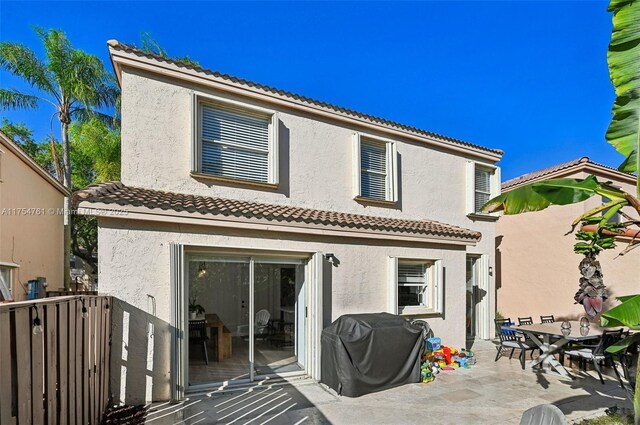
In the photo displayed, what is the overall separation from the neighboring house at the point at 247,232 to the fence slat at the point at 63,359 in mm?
2518

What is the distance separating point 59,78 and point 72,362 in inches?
822

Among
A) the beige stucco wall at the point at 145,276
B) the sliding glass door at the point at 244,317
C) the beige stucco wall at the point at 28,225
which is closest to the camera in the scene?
the beige stucco wall at the point at 145,276

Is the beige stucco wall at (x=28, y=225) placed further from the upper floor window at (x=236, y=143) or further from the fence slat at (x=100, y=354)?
the fence slat at (x=100, y=354)

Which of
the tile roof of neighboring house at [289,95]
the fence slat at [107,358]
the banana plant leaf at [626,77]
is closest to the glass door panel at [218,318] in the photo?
the fence slat at [107,358]

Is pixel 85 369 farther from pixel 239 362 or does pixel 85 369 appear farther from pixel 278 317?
pixel 278 317

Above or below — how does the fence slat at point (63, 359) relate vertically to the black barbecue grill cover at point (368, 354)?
above

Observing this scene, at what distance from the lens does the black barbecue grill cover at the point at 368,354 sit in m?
7.25

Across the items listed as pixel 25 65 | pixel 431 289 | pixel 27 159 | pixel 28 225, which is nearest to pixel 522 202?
pixel 431 289

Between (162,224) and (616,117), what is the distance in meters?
7.81

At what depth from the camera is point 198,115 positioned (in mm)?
8500

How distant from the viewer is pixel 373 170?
1129 centimetres

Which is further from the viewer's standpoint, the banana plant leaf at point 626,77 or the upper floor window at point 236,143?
the upper floor window at point 236,143

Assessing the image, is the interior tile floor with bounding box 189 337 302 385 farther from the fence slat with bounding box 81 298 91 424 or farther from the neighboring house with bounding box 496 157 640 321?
the neighboring house with bounding box 496 157 640 321

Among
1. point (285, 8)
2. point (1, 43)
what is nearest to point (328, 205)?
point (285, 8)
